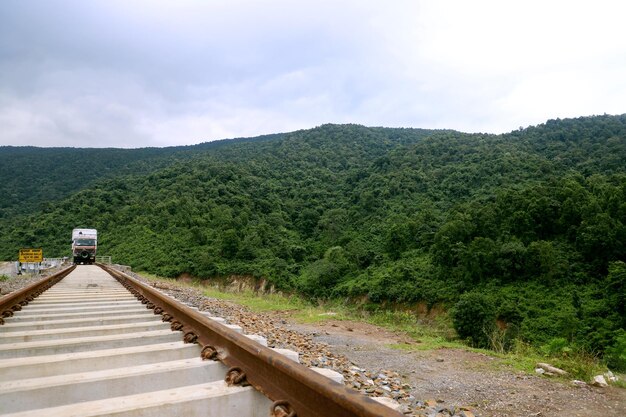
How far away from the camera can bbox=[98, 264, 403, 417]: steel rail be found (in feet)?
4.69

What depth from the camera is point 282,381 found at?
1.92 metres

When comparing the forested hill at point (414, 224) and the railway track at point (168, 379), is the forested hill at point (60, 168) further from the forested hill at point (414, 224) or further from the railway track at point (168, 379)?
the railway track at point (168, 379)

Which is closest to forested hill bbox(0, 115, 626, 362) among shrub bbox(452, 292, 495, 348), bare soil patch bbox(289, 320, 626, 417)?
shrub bbox(452, 292, 495, 348)

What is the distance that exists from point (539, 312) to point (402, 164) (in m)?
49.8

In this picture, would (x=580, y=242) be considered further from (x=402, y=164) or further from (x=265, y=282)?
(x=402, y=164)

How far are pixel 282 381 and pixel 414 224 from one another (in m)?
45.2

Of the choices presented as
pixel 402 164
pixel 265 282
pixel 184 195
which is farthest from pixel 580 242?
pixel 184 195

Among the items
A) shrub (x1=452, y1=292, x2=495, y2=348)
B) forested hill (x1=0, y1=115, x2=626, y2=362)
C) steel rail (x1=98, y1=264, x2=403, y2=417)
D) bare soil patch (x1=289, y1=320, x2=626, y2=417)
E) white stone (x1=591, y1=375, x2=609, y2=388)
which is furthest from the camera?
forested hill (x1=0, y1=115, x2=626, y2=362)

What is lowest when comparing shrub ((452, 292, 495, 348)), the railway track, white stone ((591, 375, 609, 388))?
shrub ((452, 292, 495, 348))

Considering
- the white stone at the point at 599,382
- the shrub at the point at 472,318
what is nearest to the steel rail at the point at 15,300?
the white stone at the point at 599,382

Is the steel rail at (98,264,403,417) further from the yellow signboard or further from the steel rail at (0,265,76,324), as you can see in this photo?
the yellow signboard

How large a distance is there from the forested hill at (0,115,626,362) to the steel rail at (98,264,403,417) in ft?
26.0

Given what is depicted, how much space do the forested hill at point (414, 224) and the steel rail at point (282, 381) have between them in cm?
792

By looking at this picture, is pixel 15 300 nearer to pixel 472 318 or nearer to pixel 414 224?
pixel 472 318
